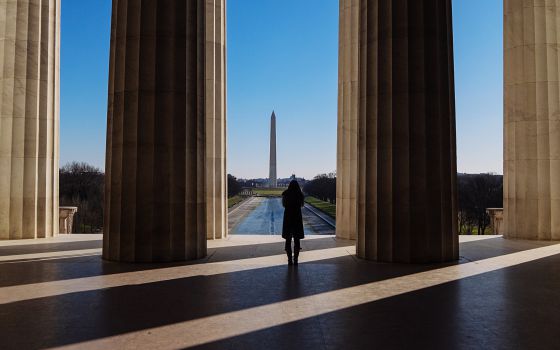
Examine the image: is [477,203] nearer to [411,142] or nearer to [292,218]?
[411,142]

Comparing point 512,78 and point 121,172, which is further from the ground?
point 512,78

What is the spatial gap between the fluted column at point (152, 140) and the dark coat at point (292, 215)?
3996mm

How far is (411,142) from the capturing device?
17.8m

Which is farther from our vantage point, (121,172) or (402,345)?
(121,172)

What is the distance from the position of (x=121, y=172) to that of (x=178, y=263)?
405cm

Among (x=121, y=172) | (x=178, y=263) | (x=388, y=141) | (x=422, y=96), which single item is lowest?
(x=178, y=263)

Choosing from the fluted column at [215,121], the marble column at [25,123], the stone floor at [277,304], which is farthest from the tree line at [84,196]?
the stone floor at [277,304]

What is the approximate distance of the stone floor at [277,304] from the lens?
26.5 ft

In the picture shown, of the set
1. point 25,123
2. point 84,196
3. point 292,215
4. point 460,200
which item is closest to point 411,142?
point 292,215

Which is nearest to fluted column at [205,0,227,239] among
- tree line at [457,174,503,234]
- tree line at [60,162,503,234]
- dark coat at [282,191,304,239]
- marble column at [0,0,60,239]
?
marble column at [0,0,60,239]

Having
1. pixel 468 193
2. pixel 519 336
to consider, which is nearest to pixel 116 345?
pixel 519 336

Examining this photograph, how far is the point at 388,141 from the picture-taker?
1805cm

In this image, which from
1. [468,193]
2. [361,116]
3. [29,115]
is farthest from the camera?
[468,193]

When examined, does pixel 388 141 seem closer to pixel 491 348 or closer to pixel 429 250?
pixel 429 250
